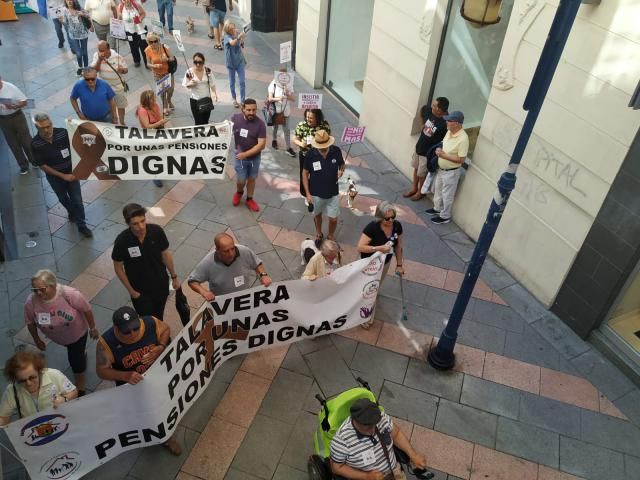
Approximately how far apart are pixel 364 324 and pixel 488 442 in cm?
192

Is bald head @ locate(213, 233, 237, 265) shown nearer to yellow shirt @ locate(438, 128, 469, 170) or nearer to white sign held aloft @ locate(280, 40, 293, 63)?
yellow shirt @ locate(438, 128, 469, 170)

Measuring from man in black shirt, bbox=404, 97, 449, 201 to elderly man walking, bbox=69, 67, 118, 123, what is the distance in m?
4.99

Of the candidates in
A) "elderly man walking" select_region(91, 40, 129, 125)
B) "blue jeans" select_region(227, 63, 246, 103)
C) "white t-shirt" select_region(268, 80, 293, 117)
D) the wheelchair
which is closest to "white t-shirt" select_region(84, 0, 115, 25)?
"elderly man walking" select_region(91, 40, 129, 125)

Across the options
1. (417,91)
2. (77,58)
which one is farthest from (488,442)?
(77,58)

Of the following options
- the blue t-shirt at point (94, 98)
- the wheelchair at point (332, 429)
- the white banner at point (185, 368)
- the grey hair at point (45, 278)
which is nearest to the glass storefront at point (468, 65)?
the white banner at point (185, 368)

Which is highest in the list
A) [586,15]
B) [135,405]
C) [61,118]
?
[586,15]

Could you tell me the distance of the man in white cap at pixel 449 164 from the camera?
782 cm

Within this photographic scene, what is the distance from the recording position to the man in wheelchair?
13.1 feet

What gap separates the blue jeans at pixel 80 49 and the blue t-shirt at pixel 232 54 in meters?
3.63

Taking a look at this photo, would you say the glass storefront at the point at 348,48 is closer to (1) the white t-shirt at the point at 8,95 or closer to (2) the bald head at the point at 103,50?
(2) the bald head at the point at 103,50

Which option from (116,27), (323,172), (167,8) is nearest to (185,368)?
(323,172)

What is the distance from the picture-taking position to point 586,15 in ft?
19.3

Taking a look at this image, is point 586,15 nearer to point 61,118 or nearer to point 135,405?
point 135,405

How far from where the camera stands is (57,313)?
4953 mm
